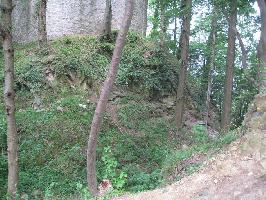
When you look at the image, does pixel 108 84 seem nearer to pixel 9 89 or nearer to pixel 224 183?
pixel 9 89

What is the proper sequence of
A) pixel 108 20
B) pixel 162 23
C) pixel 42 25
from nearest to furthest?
1. pixel 42 25
2. pixel 108 20
3. pixel 162 23

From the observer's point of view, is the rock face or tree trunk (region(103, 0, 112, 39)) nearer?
tree trunk (region(103, 0, 112, 39))

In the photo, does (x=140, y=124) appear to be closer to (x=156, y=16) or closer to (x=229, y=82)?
(x=229, y=82)

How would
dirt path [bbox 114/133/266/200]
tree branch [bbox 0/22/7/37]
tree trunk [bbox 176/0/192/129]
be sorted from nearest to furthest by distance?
1. dirt path [bbox 114/133/266/200]
2. tree branch [bbox 0/22/7/37]
3. tree trunk [bbox 176/0/192/129]

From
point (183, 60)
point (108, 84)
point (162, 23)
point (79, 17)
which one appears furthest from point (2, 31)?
point (162, 23)

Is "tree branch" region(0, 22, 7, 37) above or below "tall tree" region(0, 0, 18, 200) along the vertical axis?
above

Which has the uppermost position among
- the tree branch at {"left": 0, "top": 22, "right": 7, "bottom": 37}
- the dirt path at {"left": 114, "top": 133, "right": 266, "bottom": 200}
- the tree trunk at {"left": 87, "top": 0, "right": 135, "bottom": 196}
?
the tree branch at {"left": 0, "top": 22, "right": 7, "bottom": 37}

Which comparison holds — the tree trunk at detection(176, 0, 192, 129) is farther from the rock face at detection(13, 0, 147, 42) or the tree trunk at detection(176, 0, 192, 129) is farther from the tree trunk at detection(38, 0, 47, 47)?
the tree trunk at detection(38, 0, 47, 47)

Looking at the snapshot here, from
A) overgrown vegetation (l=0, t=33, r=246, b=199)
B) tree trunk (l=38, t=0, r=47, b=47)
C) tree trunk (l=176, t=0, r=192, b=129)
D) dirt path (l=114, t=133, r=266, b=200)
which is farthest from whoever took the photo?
tree trunk (l=38, t=0, r=47, b=47)

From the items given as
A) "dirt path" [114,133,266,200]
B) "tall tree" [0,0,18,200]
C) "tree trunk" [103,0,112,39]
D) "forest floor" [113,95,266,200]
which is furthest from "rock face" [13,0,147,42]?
"dirt path" [114,133,266,200]

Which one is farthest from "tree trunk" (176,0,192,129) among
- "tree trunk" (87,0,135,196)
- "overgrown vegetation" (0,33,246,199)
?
"tree trunk" (87,0,135,196)

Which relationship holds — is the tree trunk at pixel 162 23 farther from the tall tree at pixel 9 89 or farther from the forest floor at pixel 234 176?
the forest floor at pixel 234 176

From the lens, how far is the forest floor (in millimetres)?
6305

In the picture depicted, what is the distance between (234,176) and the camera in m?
6.66
